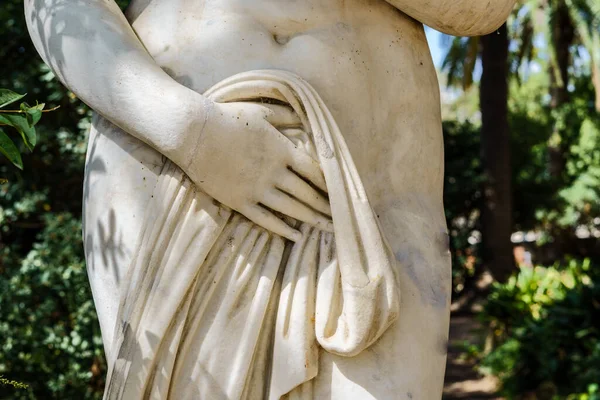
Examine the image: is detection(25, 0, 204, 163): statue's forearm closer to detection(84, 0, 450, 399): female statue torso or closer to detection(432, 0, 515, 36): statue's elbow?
detection(84, 0, 450, 399): female statue torso

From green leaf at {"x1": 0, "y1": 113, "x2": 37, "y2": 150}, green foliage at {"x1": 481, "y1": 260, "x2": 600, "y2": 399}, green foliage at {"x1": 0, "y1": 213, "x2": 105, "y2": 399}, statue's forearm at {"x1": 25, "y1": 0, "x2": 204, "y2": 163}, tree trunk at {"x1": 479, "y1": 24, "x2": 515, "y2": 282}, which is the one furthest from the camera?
tree trunk at {"x1": 479, "y1": 24, "x2": 515, "y2": 282}

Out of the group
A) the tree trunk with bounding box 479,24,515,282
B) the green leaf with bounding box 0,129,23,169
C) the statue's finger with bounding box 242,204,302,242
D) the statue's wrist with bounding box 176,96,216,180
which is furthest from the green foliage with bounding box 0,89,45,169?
the tree trunk with bounding box 479,24,515,282

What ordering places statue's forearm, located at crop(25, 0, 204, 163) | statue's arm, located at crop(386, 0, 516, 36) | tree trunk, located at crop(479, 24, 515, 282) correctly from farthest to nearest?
tree trunk, located at crop(479, 24, 515, 282) → statue's arm, located at crop(386, 0, 516, 36) → statue's forearm, located at crop(25, 0, 204, 163)

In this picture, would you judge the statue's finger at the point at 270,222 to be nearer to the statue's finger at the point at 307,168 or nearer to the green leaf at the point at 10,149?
the statue's finger at the point at 307,168

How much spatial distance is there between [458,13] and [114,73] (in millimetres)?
836

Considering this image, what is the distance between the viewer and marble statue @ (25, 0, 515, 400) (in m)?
1.88

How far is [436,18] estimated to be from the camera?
6.99 ft

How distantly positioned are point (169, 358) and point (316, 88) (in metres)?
0.69

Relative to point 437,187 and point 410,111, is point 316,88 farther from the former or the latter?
point 437,187

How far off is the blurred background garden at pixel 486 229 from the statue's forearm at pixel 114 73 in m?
0.20

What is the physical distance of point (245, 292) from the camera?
1937 millimetres

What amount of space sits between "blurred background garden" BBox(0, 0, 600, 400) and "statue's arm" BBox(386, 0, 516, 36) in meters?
0.93

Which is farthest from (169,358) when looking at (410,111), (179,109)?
(410,111)

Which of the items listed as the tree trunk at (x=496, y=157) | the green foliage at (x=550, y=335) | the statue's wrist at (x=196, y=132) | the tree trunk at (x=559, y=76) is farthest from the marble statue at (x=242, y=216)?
the tree trunk at (x=559, y=76)
